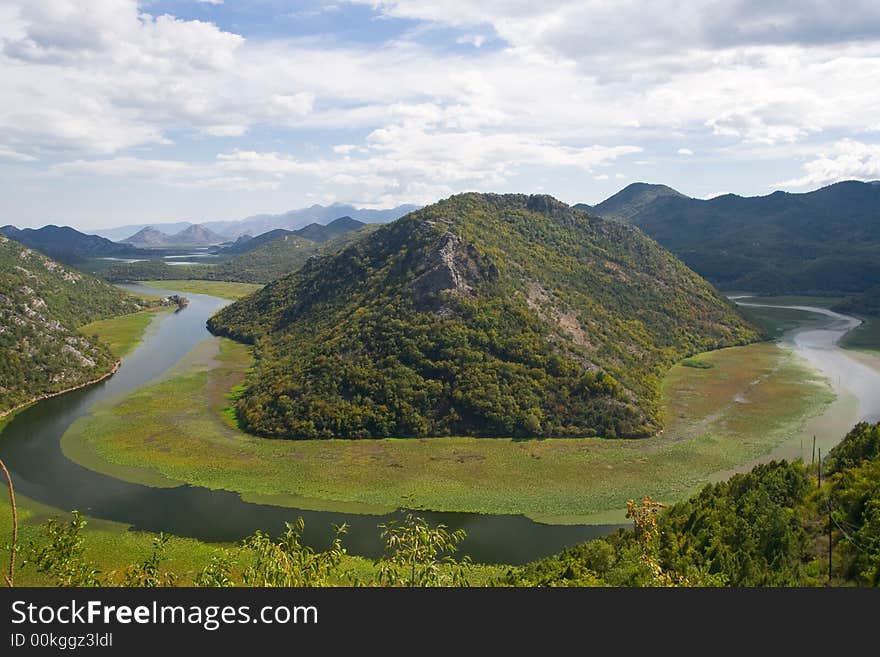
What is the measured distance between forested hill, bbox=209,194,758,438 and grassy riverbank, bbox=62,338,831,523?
16.3 ft

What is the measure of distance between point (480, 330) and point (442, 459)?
101ft

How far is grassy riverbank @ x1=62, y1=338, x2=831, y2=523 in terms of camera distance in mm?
66625

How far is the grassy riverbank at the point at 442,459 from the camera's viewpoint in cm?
6662

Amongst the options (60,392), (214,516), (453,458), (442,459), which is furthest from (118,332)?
(453,458)

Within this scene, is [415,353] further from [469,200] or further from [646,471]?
[469,200]

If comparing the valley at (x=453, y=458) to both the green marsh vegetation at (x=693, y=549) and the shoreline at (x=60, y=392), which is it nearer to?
the green marsh vegetation at (x=693, y=549)

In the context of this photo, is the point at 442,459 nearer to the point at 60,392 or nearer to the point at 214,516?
the point at 214,516

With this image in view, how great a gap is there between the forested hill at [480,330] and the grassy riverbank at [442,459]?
4.97 meters

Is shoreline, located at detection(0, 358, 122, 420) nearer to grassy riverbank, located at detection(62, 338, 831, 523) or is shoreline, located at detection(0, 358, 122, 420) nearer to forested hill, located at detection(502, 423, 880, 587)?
grassy riverbank, located at detection(62, 338, 831, 523)

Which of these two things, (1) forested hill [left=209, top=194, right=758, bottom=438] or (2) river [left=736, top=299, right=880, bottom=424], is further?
(2) river [left=736, top=299, right=880, bottom=424]

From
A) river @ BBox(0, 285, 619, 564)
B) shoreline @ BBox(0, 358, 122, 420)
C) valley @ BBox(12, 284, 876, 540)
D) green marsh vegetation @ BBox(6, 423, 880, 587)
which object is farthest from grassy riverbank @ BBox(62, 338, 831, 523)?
shoreline @ BBox(0, 358, 122, 420)

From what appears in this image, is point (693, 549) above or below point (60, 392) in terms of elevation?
below

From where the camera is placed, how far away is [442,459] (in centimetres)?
7675

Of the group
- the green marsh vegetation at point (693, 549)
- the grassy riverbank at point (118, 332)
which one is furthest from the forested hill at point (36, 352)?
the green marsh vegetation at point (693, 549)
